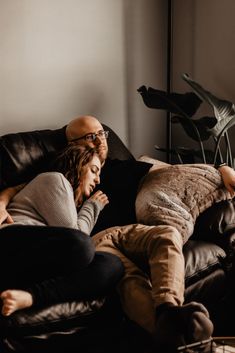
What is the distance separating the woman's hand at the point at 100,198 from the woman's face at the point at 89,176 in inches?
1.0

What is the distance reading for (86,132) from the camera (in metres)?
2.53

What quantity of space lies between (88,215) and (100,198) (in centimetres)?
13

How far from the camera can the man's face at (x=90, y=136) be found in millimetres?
2518

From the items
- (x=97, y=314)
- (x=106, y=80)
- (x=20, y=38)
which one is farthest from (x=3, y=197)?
(x=106, y=80)

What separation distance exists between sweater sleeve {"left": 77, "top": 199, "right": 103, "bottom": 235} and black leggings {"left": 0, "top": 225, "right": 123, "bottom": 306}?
0.94ft

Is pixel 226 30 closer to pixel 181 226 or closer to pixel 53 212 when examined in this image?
pixel 181 226

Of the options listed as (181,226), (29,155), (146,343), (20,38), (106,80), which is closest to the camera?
(146,343)

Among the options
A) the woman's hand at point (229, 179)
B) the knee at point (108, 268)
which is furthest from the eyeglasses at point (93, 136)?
the knee at point (108, 268)

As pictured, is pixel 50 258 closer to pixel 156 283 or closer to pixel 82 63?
pixel 156 283

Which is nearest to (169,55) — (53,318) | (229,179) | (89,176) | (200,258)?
(229,179)

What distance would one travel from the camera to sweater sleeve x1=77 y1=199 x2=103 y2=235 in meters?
2.16

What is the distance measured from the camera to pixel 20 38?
9.14 feet

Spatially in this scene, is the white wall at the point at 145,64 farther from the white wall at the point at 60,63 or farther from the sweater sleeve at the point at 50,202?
the sweater sleeve at the point at 50,202

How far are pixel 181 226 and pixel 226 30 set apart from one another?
154 cm
